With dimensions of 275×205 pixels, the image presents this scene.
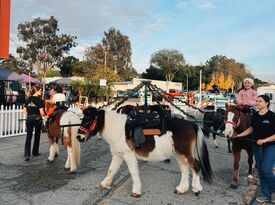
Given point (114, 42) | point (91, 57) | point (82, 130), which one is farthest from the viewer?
point (114, 42)

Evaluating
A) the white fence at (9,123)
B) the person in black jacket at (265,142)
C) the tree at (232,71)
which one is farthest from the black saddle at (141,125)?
the tree at (232,71)

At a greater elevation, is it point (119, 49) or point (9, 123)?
point (119, 49)

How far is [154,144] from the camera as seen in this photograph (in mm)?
5332

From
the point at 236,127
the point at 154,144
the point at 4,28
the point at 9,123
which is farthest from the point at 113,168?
the point at 9,123

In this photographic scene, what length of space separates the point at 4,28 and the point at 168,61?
89995mm

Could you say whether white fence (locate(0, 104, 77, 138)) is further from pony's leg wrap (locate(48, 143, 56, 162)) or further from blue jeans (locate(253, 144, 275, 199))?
blue jeans (locate(253, 144, 275, 199))

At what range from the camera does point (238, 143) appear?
600 centimetres

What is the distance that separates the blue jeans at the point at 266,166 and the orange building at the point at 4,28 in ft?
14.7

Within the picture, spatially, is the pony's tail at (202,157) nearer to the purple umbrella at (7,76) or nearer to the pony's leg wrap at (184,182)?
the pony's leg wrap at (184,182)

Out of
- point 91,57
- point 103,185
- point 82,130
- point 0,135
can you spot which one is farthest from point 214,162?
point 91,57

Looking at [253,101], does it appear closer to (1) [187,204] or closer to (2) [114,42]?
(1) [187,204]

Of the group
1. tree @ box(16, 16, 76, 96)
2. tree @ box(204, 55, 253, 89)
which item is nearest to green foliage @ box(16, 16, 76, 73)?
tree @ box(16, 16, 76, 96)

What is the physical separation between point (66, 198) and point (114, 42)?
70478 millimetres

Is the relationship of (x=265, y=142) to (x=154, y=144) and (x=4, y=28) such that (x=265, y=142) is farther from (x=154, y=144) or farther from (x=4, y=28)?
(x=4, y=28)
